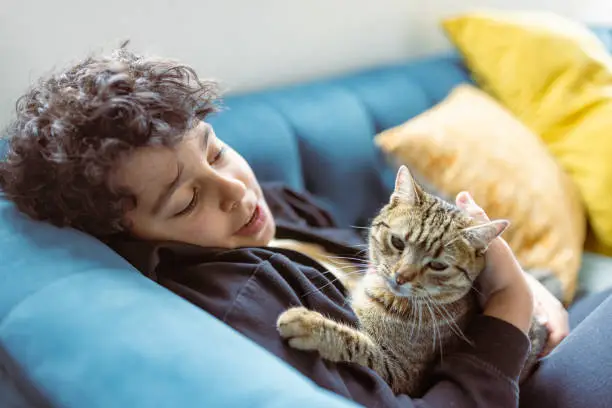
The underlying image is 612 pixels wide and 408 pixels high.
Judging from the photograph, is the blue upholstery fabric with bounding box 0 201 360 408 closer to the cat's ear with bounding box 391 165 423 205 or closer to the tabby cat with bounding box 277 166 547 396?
the tabby cat with bounding box 277 166 547 396

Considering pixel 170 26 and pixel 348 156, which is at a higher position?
pixel 170 26

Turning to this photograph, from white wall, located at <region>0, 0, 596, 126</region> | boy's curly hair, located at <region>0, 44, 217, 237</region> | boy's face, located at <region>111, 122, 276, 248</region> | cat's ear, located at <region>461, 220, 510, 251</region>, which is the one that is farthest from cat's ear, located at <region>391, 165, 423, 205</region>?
white wall, located at <region>0, 0, 596, 126</region>

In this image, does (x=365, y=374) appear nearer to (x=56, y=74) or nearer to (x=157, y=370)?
(x=157, y=370)

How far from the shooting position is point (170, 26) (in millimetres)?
1408

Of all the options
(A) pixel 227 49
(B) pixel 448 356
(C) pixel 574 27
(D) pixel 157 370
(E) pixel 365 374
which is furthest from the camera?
(C) pixel 574 27

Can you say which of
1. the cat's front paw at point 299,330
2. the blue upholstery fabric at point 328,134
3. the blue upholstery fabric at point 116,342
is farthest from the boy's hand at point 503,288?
the blue upholstery fabric at point 328,134

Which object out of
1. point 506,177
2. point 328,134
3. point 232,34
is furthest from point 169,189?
point 506,177

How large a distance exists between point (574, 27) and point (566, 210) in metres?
0.74

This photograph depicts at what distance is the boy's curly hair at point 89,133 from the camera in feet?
2.63

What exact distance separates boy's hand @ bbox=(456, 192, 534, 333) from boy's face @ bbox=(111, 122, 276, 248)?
0.38m

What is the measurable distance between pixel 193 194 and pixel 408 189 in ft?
1.22

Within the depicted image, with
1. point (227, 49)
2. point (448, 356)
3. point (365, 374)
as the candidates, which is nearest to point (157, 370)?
point (365, 374)

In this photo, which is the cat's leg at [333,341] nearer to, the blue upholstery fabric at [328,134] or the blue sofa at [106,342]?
the blue sofa at [106,342]

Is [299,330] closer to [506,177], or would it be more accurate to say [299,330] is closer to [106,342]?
[106,342]
